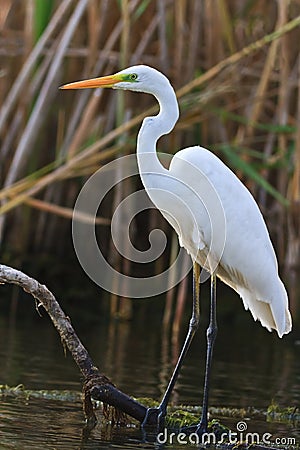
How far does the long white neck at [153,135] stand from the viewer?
4.52 metres

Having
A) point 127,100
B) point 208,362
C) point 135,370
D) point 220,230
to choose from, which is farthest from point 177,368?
point 127,100

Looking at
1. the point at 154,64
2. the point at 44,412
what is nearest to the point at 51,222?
the point at 154,64

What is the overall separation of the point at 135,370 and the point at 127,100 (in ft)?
9.86

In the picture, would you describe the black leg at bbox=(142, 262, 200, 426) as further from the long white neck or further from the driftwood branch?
the long white neck

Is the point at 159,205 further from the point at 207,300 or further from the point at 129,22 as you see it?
the point at 207,300

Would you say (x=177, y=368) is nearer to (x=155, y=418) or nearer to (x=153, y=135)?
(x=155, y=418)

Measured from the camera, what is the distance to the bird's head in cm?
457

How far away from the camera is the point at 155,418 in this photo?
424 centimetres

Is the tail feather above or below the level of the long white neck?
below

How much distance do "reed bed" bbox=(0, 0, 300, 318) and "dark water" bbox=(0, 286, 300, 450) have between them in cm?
42

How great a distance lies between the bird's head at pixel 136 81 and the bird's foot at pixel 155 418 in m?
1.44

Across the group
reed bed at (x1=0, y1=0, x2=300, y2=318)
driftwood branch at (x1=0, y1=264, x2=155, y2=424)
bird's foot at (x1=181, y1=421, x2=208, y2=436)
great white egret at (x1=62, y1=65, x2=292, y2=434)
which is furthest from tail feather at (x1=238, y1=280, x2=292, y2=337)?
reed bed at (x1=0, y1=0, x2=300, y2=318)

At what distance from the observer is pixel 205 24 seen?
8.22 meters

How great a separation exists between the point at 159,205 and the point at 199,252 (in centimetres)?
38
